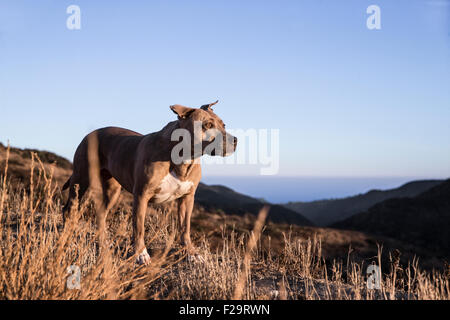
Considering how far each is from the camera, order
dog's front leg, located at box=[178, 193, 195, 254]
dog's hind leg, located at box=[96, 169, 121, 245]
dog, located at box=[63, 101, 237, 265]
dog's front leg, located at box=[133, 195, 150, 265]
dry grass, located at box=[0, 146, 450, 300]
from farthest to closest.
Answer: dog's hind leg, located at box=[96, 169, 121, 245]
dog's front leg, located at box=[178, 193, 195, 254]
dog's front leg, located at box=[133, 195, 150, 265]
dog, located at box=[63, 101, 237, 265]
dry grass, located at box=[0, 146, 450, 300]

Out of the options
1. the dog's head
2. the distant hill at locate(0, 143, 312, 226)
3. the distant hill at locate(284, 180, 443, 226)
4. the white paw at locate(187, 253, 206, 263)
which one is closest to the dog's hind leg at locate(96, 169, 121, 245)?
the distant hill at locate(0, 143, 312, 226)

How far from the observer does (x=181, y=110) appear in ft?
16.6

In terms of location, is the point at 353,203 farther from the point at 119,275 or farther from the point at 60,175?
the point at 119,275

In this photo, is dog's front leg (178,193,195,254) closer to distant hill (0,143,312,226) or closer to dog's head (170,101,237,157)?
dog's head (170,101,237,157)

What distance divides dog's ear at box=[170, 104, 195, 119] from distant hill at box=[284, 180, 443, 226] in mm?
39251

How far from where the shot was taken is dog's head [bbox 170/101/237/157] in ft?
15.9

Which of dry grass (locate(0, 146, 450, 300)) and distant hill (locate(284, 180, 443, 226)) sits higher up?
dry grass (locate(0, 146, 450, 300))

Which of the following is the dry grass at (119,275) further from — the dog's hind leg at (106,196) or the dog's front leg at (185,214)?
the dog's hind leg at (106,196)

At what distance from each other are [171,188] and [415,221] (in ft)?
87.8

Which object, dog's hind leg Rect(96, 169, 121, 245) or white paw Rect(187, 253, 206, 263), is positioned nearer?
white paw Rect(187, 253, 206, 263)

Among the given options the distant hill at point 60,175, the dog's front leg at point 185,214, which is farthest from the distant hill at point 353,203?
the dog's front leg at point 185,214

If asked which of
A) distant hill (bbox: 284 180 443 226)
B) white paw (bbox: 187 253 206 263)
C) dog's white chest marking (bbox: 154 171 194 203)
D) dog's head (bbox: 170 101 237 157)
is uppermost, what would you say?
dog's head (bbox: 170 101 237 157)

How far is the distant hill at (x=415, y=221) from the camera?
24.2 metres
